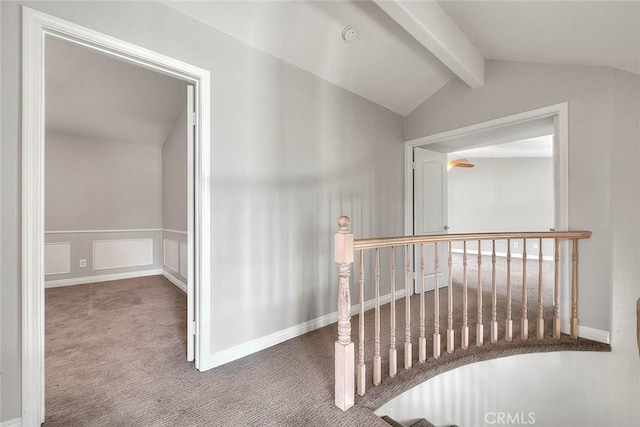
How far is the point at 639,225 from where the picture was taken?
2.07 meters

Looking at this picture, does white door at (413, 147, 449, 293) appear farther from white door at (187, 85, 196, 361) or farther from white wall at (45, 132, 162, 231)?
white wall at (45, 132, 162, 231)

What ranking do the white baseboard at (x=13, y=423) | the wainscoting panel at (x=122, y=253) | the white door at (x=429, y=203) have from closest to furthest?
the white baseboard at (x=13, y=423) → the white door at (x=429, y=203) → the wainscoting panel at (x=122, y=253)

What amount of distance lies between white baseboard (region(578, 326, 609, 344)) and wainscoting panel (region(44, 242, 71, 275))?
20.4ft

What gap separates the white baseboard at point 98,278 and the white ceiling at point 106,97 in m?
2.21

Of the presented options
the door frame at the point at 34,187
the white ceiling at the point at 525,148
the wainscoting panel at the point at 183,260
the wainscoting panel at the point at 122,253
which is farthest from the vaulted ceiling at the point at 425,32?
the wainscoting panel at the point at 122,253

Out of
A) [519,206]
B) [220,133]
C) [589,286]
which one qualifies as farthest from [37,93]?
[519,206]

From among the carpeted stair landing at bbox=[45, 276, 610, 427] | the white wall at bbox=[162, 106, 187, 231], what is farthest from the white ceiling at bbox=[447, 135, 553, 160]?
the white wall at bbox=[162, 106, 187, 231]

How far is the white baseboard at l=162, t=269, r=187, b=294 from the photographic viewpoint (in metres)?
3.86

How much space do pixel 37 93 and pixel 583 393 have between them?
13.4 feet

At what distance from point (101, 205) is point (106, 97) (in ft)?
6.20

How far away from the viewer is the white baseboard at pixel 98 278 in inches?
158

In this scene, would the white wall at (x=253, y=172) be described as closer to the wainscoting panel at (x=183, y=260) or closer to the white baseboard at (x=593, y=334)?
the white baseboard at (x=593, y=334)

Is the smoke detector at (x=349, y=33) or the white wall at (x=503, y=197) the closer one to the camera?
the smoke detector at (x=349, y=33)

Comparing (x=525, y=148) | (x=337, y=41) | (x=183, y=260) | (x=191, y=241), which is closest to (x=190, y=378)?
(x=191, y=241)
